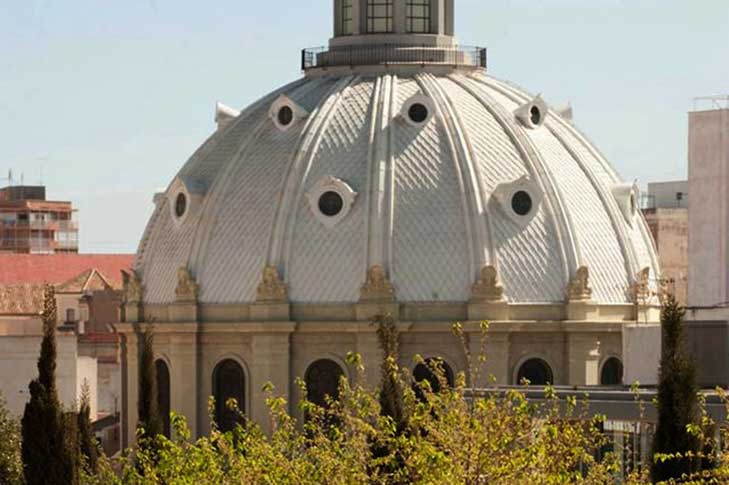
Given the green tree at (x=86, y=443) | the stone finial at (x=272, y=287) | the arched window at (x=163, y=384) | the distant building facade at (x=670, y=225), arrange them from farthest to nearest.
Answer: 1. the distant building facade at (x=670, y=225)
2. the arched window at (x=163, y=384)
3. the stone finial at (x=272, y=287)
4. the green tree at (x=86, y=443)

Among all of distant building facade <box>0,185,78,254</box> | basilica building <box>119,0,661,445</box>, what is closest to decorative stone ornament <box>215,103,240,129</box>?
basilica building <box>119,0,661,445</box>

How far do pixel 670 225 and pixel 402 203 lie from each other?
2835cm

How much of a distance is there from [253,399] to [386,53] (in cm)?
1319

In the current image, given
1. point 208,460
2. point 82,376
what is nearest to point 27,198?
point 82,376

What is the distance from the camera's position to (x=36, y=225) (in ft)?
566

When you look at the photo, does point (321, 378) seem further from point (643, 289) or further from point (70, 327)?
point (70, 327)

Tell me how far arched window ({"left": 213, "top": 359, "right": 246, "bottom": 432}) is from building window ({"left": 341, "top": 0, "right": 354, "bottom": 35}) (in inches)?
496

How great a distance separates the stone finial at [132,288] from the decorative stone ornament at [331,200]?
8308mm

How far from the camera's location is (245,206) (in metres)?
94.6

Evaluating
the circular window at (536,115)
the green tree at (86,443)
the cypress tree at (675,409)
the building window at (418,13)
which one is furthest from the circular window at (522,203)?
the cypress tree at (675,409)

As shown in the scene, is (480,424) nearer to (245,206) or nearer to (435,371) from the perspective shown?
(435,371)

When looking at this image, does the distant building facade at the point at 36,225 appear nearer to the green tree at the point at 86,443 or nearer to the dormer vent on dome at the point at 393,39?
the dormer vent on dome at the point at 393,39

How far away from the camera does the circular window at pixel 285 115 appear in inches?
3762

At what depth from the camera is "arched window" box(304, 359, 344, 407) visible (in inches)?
3612
